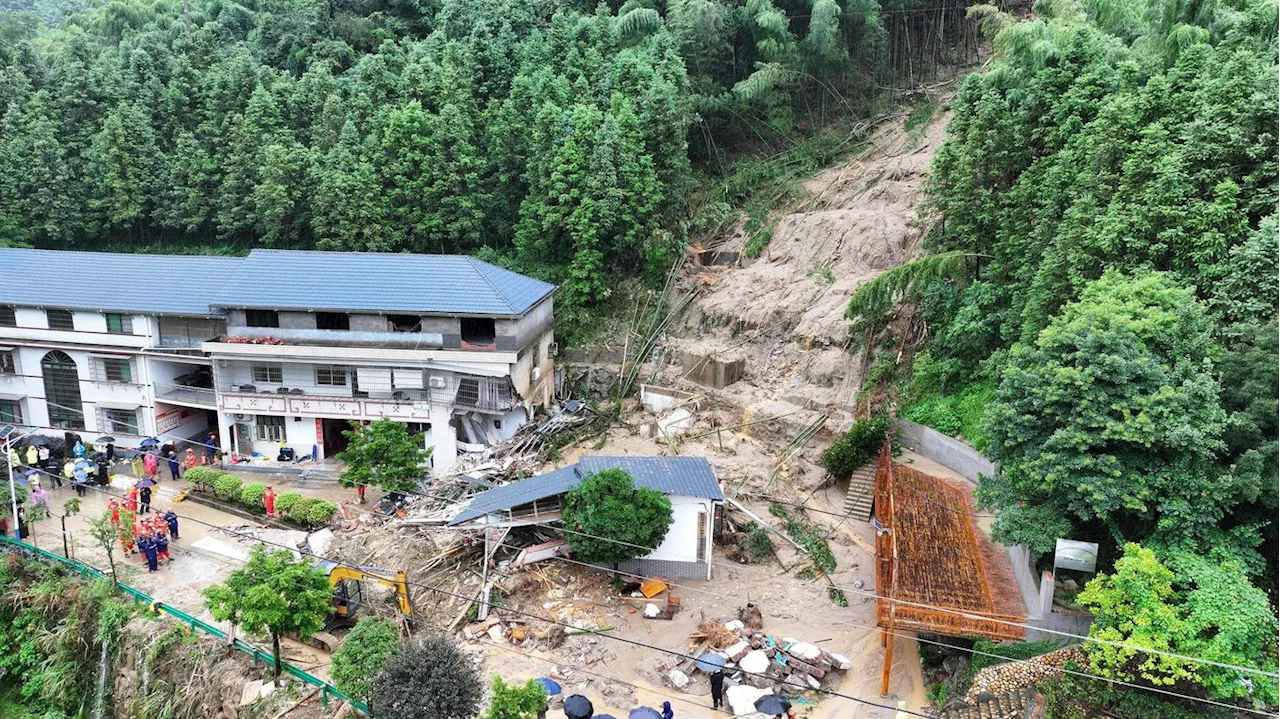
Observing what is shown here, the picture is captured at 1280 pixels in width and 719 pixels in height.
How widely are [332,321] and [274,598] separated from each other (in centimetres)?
1597

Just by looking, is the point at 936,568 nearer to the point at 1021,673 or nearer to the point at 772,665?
the point at 1021,673

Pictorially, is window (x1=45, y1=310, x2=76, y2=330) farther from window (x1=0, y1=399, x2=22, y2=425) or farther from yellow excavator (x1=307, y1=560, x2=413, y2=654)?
yellow excavator (x1=307, y1=560, x2=413, y2=654)

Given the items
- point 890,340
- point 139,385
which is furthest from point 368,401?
point 890,340

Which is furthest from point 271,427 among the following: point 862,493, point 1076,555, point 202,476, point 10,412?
point 1076,555

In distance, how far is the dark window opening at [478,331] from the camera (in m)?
31.8

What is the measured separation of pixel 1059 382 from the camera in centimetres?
1762

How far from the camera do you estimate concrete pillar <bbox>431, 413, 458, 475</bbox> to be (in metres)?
30.9

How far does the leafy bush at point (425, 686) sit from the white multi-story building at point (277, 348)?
1533 cm

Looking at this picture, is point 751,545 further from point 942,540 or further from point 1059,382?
point 1059,382

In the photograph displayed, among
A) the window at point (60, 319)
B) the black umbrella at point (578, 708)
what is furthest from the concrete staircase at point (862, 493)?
the window at point (60, 319)

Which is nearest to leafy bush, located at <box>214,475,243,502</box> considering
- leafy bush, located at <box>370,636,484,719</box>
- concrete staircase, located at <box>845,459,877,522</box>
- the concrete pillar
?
the concrete pillar

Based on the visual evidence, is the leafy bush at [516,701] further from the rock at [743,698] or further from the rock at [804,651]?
the rock at [804,651]

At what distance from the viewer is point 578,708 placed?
16422 millimetres

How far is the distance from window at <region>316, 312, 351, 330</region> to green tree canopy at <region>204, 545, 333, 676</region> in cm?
1411
